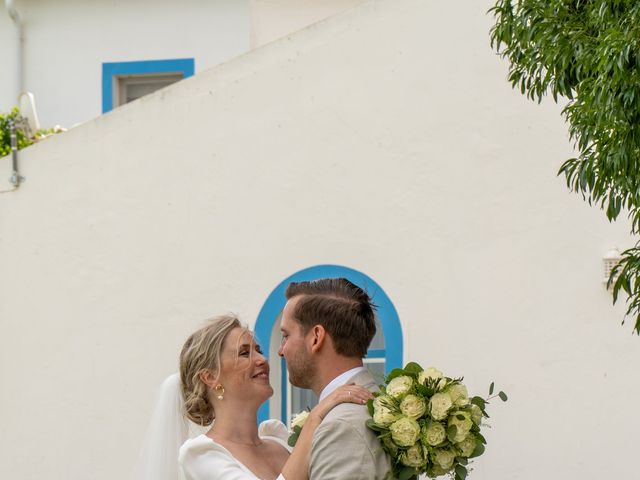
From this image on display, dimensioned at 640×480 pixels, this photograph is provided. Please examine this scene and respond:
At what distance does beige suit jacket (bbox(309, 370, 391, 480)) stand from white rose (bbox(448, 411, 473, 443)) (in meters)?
0.29

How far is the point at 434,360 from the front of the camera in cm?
871

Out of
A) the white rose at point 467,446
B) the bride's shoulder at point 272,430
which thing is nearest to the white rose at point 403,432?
the white rose at point 467,446

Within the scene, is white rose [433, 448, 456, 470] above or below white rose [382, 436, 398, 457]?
below

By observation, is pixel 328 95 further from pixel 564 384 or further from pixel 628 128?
pixel 628 128

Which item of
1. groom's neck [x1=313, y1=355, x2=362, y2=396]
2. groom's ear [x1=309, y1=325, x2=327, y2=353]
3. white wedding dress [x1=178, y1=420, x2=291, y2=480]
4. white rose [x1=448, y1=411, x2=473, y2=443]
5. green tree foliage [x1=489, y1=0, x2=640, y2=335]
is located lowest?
white wedding dress [x1=178, y1=420, x2=291, y2=480]

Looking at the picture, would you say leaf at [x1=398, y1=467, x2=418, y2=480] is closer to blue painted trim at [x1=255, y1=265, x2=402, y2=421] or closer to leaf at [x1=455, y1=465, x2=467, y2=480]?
leaf at [x1=455, y1=465, x2=467, y2=480]

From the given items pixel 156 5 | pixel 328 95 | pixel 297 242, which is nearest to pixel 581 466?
pixel 297 242

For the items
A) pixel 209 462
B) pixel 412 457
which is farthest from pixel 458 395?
pixel 209 462

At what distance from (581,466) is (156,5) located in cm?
709

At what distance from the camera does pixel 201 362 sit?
5523mm

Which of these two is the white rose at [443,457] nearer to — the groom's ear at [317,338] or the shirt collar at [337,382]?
the shirt collar at [337,382]

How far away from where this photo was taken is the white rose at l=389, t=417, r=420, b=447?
15.1 feet

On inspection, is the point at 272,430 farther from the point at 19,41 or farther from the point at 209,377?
the point at 19,41

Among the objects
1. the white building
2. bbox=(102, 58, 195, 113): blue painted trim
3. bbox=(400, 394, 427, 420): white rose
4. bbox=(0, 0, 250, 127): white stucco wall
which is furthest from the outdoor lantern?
bbox=(102, 58, 195, 113): blue painted trim
